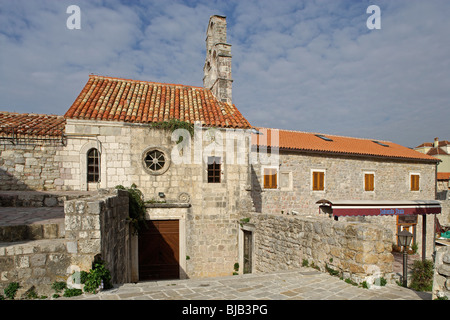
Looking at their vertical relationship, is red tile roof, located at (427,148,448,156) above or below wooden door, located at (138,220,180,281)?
above

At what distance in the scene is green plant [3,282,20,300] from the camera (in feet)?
13.8

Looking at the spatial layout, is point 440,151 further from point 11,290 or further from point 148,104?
point 11,290

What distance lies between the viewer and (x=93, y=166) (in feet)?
33.7

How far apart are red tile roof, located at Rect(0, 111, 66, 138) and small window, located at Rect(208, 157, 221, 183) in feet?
18.6

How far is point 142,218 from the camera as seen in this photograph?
10.1m

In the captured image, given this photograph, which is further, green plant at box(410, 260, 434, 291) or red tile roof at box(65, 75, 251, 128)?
red tile roof at box(65, 75, 251, 128)

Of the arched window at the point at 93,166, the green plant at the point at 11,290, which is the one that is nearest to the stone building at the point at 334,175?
the arched window at the point at 93,166

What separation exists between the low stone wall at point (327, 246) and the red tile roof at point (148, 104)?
4.84m

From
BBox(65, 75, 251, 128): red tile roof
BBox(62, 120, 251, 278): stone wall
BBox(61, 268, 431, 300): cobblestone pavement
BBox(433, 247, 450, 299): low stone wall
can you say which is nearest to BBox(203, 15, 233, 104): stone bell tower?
BBox(65, 75, 251, 128): red tile roof

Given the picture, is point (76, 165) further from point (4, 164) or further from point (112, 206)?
point (112, 206)

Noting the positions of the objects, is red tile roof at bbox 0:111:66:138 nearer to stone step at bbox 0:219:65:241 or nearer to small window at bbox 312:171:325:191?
stone step at bbox 0:219:65:241

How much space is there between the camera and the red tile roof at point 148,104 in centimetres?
1048

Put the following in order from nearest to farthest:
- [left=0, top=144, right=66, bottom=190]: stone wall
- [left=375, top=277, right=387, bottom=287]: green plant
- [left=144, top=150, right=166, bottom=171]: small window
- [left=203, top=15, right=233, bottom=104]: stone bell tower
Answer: [left=375, top=277, right=387, bottom=287]: green plant, [left=0, top=144, right=66, bottom=190]: stone wall, [left=144, top=150, right=166, bottom=171]: small window, [left=203, top=15, right=233, bottom=104]: stone bell tower
